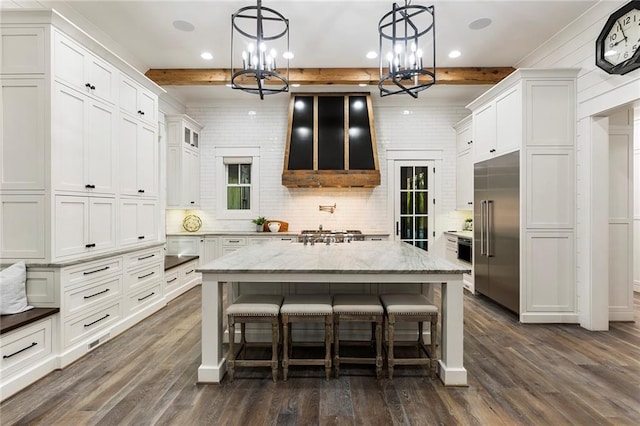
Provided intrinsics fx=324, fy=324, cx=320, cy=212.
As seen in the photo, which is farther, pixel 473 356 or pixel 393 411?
pixel 473 356

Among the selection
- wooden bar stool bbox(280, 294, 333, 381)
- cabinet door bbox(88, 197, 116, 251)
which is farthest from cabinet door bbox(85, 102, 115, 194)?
wooden bar stool bbox(280, 294, 333, 381)

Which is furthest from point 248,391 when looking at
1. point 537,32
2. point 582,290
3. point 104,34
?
point 537,32

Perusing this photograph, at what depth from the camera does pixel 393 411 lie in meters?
2.12

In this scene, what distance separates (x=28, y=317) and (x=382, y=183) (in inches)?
210

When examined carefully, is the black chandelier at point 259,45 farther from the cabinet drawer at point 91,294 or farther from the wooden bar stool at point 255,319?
the cabinet drawer at point 91,294

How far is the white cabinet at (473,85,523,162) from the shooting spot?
153 inches

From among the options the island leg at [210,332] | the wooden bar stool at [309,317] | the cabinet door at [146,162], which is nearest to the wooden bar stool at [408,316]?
the wooden bar stool at [309,317]

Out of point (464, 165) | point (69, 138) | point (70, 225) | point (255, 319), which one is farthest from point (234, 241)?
point (464, 165)

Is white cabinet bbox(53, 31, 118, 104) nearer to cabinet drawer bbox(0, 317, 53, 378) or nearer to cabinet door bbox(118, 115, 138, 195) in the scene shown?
cabinet door bbox(118, 115, 138, 195)

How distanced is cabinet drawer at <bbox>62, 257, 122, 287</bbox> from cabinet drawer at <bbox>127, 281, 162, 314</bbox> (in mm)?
457

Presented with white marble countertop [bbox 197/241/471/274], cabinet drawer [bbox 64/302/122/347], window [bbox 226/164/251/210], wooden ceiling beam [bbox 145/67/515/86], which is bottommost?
cabinet drawer [bbox 64/302/122/347]

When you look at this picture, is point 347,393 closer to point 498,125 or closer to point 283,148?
point 498,125

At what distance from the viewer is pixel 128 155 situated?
376 cm

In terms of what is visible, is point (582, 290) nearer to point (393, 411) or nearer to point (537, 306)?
point (537, 306)
